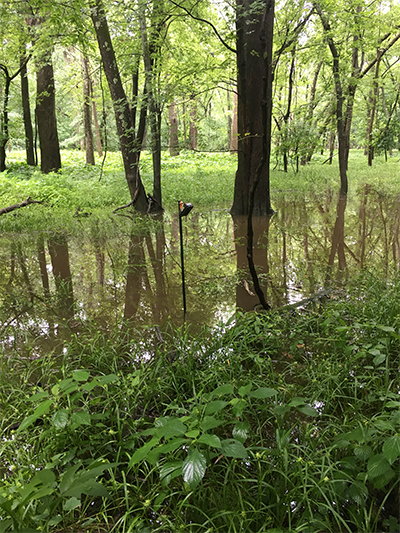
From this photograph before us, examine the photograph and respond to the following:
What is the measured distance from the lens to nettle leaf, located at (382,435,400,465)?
1453 mm

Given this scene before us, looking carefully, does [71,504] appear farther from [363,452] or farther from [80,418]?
[363,452]

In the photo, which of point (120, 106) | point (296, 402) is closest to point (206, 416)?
point (296, 402)

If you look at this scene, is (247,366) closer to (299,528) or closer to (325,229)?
(299,528)

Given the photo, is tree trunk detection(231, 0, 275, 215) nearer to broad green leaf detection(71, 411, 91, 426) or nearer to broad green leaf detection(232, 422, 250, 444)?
broad green leaf detection(232, 422, 250, 444)

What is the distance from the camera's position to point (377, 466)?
1.53 meters

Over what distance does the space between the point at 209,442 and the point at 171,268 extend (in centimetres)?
410

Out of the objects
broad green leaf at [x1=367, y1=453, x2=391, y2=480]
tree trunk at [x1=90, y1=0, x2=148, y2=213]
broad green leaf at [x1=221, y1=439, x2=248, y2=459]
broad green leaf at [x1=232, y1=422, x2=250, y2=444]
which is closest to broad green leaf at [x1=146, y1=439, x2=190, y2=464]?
broad green leaf at [x1=221, y1=439, x2=248, y2=459]

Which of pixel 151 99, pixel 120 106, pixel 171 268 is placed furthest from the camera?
pixel 120 106

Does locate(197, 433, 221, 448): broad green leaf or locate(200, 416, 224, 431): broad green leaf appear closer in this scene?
locate(197, 433, 221, 448): broad green leaf

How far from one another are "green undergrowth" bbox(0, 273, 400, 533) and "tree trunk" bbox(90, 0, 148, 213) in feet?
22.5

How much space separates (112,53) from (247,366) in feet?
29.4

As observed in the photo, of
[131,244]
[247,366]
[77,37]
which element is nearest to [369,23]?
[77,37]

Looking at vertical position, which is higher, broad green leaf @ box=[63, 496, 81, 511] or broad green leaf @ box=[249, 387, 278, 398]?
broad green leaf @ box=[249, 387, 278, 398]

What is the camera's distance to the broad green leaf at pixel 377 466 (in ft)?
4.96
